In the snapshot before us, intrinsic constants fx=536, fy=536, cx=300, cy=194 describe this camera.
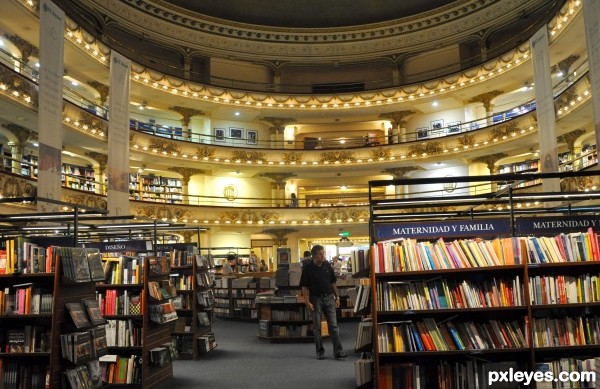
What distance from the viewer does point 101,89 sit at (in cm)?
2159

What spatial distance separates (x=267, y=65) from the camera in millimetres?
28500

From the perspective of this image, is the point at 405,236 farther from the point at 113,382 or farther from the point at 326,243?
the point at 326,243

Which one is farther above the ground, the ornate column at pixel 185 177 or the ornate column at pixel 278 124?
the ornate column at pixel 278 124

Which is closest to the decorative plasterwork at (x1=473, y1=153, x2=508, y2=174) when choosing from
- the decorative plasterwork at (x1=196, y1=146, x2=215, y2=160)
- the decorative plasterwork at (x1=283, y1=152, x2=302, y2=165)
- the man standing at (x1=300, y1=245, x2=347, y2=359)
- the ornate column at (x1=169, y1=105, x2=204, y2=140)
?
the decorative plasterwork at (x1=283, y1=152, x2=302, y2=165)

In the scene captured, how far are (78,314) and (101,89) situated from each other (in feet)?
59.9

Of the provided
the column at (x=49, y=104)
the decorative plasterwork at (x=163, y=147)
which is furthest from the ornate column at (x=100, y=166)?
the column at (x=49, y=104)

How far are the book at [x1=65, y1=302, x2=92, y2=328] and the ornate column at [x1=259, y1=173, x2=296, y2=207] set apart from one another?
22.1 metres

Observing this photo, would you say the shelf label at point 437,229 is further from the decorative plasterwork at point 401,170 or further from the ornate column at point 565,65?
the decorative plasterwork at point 401,170

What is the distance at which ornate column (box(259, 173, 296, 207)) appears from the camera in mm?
27594

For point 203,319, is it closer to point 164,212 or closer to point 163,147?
point 164,212

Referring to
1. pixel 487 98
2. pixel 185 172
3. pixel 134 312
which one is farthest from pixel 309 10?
pixel 134 312

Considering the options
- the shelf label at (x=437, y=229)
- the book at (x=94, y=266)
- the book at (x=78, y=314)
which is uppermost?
the shelf label at (x=437, y=229)

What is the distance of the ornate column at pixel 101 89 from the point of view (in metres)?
21.3

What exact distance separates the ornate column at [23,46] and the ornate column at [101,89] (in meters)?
3.54
